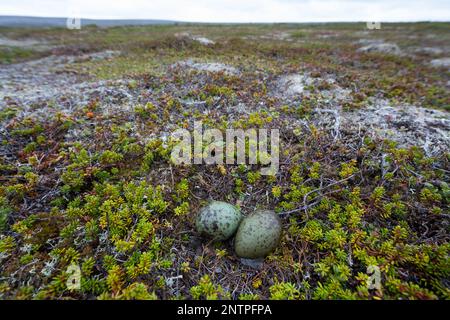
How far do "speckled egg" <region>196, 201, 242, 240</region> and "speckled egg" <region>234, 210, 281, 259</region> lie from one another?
0.15 meters

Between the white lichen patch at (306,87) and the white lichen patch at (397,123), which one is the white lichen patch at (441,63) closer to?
the white lichen patch at (306,87)

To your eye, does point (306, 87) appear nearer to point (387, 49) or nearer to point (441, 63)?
point (441, 63)

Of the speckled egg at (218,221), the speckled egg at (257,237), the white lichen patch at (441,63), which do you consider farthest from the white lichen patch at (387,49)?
the speckled egg at (218,221)

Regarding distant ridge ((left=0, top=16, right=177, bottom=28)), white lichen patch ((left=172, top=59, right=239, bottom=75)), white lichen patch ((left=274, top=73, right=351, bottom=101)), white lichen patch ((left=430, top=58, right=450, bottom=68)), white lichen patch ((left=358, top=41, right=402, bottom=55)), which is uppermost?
distant ridge ((left=0, top=16, right=177, bottom=28))

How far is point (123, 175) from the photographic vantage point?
4418 millimetres

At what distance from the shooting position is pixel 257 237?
329 centimetres

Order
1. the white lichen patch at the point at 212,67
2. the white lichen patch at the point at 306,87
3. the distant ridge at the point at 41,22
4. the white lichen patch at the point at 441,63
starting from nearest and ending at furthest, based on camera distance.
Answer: the white lichen patch at the point at 306,87
the white lichen patch at the point at 212,67
the white lichen patch at the point at 441,63
the distant ridge at the point at 41,22

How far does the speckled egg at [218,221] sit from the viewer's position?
3.49m

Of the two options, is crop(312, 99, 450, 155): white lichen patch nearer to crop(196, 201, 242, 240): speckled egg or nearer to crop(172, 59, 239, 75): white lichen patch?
crop(196, 201, 242, 240): speckled egg

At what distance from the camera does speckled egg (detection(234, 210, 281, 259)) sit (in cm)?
328

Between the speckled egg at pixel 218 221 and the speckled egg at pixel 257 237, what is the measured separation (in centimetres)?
15

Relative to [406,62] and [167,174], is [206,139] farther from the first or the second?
[406,62]

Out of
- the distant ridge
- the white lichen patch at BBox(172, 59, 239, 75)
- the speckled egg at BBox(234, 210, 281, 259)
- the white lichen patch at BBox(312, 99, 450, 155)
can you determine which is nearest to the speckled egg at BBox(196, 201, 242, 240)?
the speckled egg at BBox(234, 210, 281, 259)

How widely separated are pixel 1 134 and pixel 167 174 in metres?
3.89
